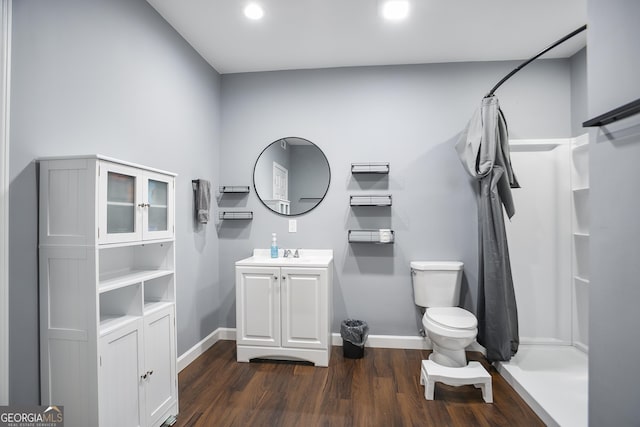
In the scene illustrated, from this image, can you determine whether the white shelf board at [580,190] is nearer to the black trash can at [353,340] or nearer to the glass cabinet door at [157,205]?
the black trash can at [353,340]

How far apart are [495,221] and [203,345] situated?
109 inches

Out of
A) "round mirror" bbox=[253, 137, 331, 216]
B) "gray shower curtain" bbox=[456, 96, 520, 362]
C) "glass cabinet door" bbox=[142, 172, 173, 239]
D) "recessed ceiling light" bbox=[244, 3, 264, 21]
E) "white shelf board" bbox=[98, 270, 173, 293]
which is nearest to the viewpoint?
"white shelf board" bbox=[98, 270, 173, 293]

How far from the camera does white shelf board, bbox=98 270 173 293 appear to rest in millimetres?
1455

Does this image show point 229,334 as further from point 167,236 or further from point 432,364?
point 432,364

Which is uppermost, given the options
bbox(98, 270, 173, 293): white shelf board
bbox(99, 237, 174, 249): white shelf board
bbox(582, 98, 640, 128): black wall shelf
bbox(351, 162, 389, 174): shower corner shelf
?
bbox(351, 162, 389, 174): shower corner shelf

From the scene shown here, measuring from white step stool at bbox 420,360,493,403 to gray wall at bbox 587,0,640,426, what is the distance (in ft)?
2.65

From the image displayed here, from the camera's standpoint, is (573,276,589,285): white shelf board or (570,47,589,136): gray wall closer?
(573,276,589,285): white shelf board

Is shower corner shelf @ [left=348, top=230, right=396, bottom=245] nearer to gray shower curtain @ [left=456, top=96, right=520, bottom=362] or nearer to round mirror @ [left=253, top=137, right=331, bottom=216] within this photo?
round mirror @ [left=253, top=137, right=331, bottom=216]

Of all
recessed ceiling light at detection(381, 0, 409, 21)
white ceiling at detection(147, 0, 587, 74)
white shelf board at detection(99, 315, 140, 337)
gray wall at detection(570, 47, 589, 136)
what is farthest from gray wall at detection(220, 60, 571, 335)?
white shelf board at detection(99, 315, 140, 337)

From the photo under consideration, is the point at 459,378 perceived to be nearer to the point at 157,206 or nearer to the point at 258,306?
the point at 258,306

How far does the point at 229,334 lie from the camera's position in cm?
315

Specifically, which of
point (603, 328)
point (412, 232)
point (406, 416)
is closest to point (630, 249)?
point (603, 328)

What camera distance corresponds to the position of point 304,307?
2561 millimetres

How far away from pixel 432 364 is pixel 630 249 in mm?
1536
